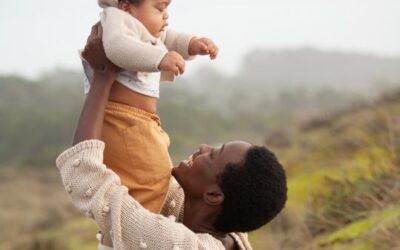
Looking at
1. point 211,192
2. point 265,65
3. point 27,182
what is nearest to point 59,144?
point 27,182

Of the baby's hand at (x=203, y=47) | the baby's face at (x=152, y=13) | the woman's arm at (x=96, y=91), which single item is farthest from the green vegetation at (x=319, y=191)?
the woman's arm at (x=96, y=91)

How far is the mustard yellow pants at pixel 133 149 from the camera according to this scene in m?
2.48

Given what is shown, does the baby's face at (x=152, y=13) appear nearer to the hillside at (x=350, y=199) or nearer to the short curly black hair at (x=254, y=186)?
the short curly black hair at (x=254, y=186)

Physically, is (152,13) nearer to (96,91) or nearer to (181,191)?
(96,91)

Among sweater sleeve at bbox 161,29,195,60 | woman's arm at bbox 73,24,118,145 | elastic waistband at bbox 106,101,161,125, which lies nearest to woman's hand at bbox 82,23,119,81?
woman's arm at bbox 73,24,118,145

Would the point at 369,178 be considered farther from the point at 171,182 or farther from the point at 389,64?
the point at 389,64

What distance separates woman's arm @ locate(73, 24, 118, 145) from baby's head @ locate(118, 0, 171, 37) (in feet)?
0.41

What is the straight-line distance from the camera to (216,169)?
255 centimetres

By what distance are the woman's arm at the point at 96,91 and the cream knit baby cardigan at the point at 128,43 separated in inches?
2.0

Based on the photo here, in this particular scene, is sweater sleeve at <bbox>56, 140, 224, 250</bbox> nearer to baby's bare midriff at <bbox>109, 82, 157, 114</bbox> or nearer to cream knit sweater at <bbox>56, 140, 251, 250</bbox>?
cream knit sweater at <bbox>56, 140, 251, 250</bbox>

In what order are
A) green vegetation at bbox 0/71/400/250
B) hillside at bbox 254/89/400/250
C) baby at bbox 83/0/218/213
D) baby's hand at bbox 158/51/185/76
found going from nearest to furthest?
baby's hand at bbox 158/51/185/76 → baby at bbox 83/0/218/213 → hillside at bbox 254/89/400/250 → green vegetation at bbox 0/71/400/250

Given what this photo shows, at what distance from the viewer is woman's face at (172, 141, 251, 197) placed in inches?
100

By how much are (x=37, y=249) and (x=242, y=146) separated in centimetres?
769

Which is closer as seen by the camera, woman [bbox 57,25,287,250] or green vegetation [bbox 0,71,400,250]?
woman [bbox 57,25,287,250]
